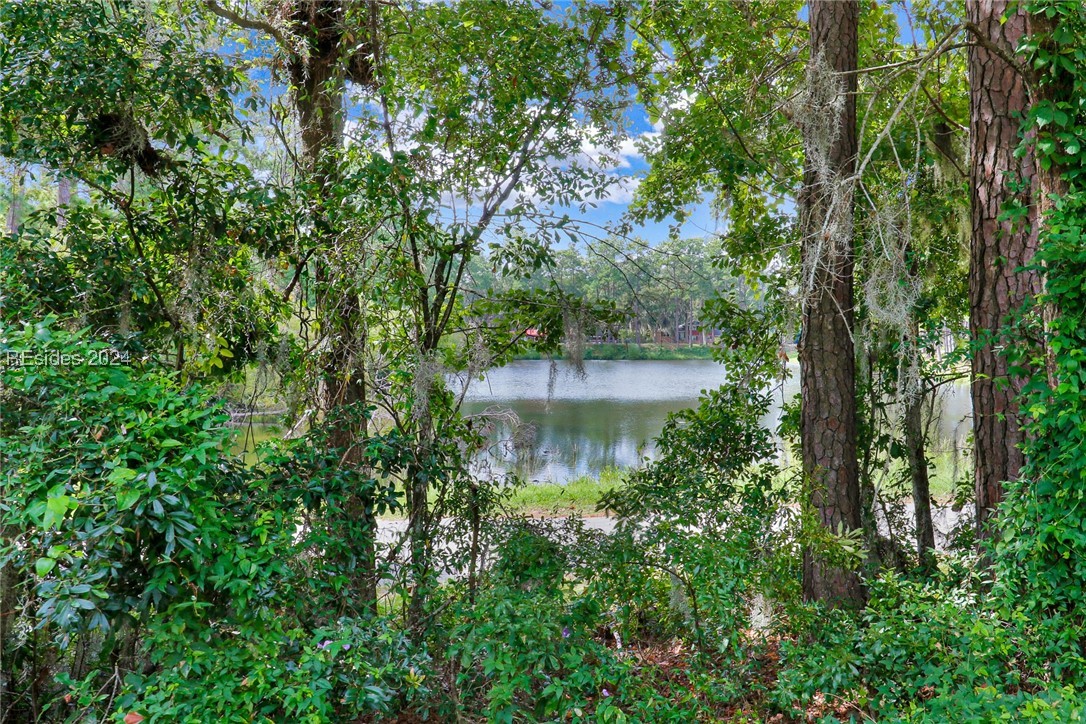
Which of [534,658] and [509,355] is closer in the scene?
[534,658]

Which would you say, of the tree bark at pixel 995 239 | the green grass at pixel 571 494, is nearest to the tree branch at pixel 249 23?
the tree bark at pixel 995 239

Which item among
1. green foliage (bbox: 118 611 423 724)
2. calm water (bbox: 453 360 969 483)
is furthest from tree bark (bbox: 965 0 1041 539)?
green foliage (bbox: 118 611 423 724)

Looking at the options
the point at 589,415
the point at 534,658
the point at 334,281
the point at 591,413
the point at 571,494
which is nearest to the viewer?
the point at 534,658

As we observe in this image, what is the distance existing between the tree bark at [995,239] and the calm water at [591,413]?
1970 millimetres

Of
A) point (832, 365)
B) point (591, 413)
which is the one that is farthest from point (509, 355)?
point (591, 413)

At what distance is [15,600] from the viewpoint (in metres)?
2.53

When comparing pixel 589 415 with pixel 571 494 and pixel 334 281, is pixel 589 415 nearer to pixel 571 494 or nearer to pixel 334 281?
pixel 571 494

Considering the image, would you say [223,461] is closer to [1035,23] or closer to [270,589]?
[270,589]

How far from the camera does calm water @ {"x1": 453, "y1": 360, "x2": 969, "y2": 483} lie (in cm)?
405

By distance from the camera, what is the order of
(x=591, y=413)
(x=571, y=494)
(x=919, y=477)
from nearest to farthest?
(x=919, y=477) → (x=571, y=494) → (x=591, y=413)

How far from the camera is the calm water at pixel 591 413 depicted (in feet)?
13.3

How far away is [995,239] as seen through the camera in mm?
2994

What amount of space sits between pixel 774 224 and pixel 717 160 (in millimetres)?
791

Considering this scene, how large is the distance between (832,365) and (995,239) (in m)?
1.01
